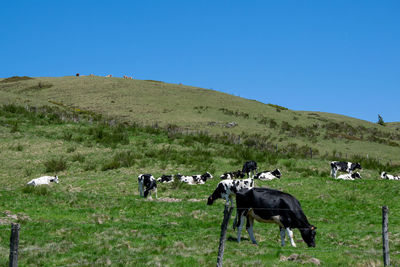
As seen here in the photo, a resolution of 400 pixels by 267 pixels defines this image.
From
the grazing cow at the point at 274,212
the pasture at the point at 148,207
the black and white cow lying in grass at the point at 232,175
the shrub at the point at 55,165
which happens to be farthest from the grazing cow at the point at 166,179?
the grazing cow at the point at 274,212

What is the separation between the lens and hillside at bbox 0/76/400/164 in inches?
2507

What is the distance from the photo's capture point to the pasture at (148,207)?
40.7 ft

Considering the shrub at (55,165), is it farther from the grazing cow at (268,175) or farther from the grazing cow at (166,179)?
the grazing cow at (268,175)

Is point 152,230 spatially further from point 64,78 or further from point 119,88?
point 64,78

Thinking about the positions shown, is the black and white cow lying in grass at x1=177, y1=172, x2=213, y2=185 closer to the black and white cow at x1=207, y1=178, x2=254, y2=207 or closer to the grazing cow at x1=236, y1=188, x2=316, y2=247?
the black and white cow at x1=207, y1=178, x2=254, y2=207

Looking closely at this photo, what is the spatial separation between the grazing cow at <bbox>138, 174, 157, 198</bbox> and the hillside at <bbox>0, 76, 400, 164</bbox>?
2797 centimetres

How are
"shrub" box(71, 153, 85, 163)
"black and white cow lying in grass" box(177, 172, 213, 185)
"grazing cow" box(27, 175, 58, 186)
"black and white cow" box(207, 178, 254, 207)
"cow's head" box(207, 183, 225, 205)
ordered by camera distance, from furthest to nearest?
1. "shrub" box(71, 153, 85, 163)
2. "black and white cow lying in grass" box(177, 172, 213, 185)
3. "grazing cow" box(27, 175, 58, 186)
4. "cow's head" box(207, 183, 225, 205)
5. "black and white cow" box(207, 178, 254, 207)

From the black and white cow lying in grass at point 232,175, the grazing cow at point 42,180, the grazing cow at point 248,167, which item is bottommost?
the grazing cow at point 42,180

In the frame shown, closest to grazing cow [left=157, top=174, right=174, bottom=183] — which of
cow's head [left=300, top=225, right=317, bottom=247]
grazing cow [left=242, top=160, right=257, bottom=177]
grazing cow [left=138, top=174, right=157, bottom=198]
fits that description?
grazing cow [left=138, top=174, right=157, bottom=198]

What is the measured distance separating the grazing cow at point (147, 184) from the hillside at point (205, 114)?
2797 centimetres

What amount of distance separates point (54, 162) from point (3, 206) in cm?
1458

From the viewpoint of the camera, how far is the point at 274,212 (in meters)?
14.4

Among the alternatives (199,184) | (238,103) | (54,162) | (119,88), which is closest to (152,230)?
(199,184)

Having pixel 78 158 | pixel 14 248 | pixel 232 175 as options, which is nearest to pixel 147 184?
pixel 232 175
